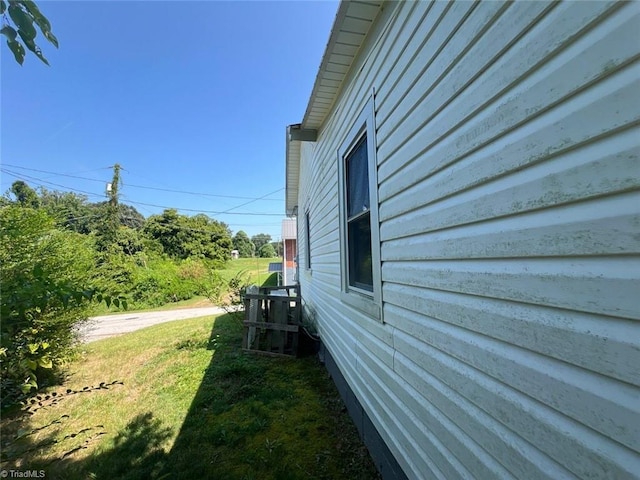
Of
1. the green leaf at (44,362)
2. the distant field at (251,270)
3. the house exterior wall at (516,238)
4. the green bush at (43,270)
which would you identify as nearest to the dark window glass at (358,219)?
the house exterior wall at (516,238)

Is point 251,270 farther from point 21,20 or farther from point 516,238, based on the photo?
point 516,238

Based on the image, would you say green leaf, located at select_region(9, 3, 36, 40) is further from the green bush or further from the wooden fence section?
the wooden fence section

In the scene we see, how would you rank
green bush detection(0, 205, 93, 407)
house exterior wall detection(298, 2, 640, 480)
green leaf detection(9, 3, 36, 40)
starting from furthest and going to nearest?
green bush detection(0, 205, 93, 407) < green leaf detection(9, 3, 36, 40) < house exterior wall detection(298, 2, 640, 480)

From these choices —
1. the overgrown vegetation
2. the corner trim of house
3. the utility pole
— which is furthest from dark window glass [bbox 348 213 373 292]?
the utility pole

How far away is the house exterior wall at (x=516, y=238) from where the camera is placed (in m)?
0.76

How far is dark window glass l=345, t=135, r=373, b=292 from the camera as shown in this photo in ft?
9.46

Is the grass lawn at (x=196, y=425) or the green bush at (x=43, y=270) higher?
the green bush at (x=43, y=270)

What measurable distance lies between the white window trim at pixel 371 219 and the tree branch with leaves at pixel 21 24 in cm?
194

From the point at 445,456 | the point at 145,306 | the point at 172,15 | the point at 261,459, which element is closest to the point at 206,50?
the point at 172,15

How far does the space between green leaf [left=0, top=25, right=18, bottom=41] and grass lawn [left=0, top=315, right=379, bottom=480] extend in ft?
5.89

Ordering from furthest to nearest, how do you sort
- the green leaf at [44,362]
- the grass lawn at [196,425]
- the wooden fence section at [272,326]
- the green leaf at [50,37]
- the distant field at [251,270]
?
the distant field at [251,270], the wooden fence section at [272,326], the green leaf at [44,362], the grass lawn at [196,425], the green leaf at [50,37]

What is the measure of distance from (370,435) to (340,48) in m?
3.47

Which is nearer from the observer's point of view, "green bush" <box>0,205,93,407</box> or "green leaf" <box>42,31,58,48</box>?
"green leaf" <box>42,31,58,48</box>

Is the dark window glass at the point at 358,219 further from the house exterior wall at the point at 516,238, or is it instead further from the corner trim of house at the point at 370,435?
the corner trim of house at the point at 370,435
